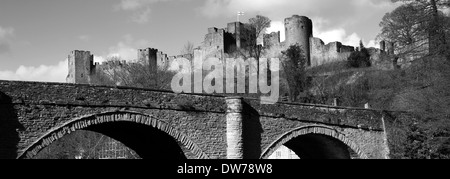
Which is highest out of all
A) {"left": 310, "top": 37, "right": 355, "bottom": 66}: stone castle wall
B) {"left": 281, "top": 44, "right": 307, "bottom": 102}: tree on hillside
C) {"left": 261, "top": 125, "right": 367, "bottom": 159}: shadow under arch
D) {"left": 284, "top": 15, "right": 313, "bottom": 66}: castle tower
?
{"left": 284, "top": 15, "right": 313, "bottom": 66}: castle tower

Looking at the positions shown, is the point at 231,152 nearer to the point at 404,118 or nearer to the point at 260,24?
the point at 404,118

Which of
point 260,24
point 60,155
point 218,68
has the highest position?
point 260,24

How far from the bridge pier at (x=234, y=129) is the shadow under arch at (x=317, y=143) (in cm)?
141

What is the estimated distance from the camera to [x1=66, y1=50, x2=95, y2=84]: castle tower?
199ft

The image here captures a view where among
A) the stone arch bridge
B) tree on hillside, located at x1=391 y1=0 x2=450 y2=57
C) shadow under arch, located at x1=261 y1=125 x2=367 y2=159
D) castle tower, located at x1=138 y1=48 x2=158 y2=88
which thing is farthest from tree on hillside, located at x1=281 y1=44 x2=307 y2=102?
the stone arch bridge

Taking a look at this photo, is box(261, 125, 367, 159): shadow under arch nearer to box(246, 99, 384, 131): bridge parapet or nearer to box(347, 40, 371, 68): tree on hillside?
box(246, 99, 384, 131): bridge parapet

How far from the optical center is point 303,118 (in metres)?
23.2

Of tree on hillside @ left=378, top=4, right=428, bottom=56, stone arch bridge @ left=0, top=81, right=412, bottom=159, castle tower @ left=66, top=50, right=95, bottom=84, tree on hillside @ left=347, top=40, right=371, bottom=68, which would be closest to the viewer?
stone arch bridge @ left=0, top=81, right=412, bottom=159

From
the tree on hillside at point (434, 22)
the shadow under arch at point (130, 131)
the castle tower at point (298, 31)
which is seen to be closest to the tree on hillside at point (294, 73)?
the castle tower at point (298, 31)

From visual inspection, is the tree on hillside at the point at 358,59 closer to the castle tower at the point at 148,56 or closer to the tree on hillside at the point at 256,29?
the tree on hillside at the point at 256,29

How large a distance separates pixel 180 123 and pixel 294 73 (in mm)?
26157

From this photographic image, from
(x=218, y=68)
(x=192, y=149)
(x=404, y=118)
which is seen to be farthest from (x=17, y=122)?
(x=218, y=68)
